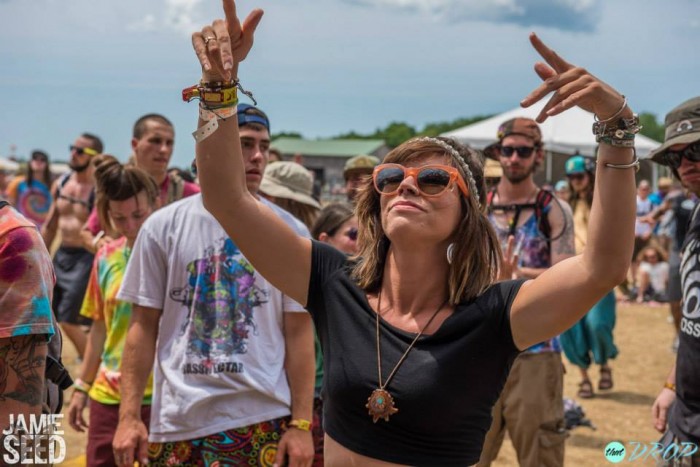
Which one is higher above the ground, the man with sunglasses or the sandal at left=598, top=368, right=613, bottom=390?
the man with sunglasses

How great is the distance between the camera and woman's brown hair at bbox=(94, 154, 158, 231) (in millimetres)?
4734

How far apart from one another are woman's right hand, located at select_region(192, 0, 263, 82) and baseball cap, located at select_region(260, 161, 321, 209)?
2593 millimetres

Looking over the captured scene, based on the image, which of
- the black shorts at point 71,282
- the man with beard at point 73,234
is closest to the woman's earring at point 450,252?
the man with beard at point 73,234

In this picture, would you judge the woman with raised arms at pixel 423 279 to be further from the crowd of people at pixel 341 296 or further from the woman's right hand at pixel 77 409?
the woman's right hand at pixel 77 409

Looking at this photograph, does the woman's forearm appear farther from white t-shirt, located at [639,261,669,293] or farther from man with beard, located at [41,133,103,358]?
white t-shirt, located at [639,261,669,293]

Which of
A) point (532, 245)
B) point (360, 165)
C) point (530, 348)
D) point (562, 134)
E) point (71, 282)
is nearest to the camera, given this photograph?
point (530, 348)

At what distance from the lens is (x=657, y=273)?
15211 mm

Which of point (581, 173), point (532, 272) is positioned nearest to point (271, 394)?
point (532, 272)

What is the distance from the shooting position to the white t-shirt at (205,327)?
3283 millimetres

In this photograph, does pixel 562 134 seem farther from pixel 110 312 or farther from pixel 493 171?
pixel 110 312

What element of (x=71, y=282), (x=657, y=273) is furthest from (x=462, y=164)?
(x=657, y=273)

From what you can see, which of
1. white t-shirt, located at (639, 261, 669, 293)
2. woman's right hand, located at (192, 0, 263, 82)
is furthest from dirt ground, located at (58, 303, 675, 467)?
woman's right hand, located at (192, 0, 263, 82)

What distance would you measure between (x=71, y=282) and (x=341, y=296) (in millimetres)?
6028

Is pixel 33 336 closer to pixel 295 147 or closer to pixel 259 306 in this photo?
pixel 259 306
